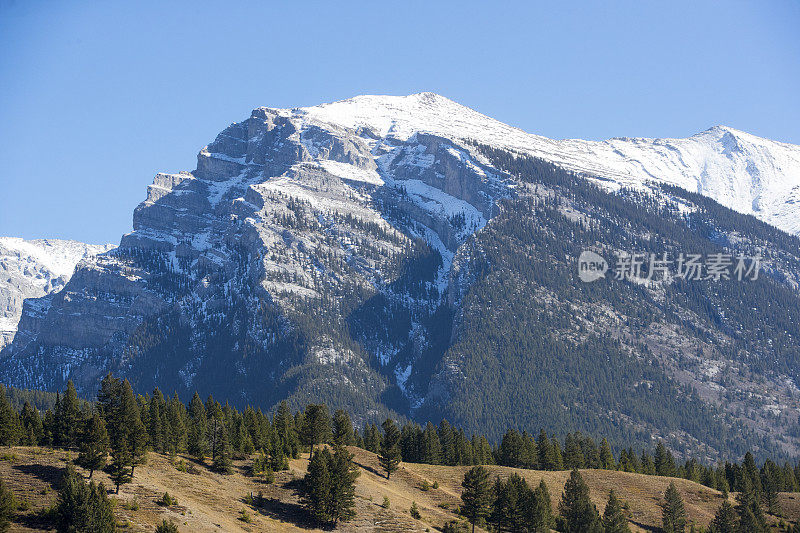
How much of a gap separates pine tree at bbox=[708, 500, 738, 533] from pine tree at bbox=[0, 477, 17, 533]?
109499mm

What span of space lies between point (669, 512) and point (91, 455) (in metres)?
94.0

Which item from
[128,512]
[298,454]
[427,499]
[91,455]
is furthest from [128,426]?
[427,499]

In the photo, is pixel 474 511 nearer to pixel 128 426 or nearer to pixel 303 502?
pixel 303 502

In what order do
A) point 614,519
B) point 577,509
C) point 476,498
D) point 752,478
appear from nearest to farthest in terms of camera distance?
point 476,498, point 614,519, point 577,509, point 752,478

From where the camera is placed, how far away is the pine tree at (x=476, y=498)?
142 metres

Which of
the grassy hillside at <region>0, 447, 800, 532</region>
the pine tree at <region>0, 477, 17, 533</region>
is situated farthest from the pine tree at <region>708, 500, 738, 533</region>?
the pine tree at <region>0, 477, 17, 533</region>

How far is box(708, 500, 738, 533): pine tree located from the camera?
159625mm

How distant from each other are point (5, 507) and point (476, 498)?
67.9 meters

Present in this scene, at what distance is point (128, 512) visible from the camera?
371ft

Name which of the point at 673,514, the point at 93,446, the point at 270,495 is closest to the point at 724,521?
the point at 673,514

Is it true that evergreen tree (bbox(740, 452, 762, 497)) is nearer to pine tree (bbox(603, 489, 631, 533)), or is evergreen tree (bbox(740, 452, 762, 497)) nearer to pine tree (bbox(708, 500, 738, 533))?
pine tree (bbox(708, 500, 738, 533))

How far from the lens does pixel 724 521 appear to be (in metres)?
161

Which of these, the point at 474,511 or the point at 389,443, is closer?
the point at 474,511

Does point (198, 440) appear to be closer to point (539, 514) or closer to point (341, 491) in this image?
point (341, 491)
